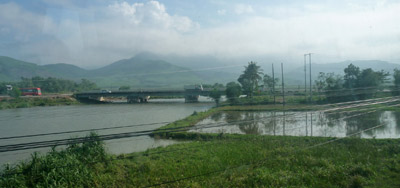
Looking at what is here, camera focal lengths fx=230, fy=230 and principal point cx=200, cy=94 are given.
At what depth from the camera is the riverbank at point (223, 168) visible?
6.59m

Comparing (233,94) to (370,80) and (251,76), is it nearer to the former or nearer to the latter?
(251,76)

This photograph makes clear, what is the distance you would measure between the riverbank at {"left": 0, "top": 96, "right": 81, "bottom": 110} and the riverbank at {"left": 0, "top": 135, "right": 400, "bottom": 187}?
62.9 feet

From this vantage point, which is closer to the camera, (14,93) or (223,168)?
(223,168)

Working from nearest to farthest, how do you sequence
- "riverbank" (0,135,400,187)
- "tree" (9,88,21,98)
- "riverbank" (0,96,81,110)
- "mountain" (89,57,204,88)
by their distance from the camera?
"riverbank" (0,135,400,187) < "tree" (9,88,21,98) < "riverbank" (0,96,81,110) < "mountain" (89,57,204,88)

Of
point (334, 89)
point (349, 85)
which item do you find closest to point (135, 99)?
point (334, 89)

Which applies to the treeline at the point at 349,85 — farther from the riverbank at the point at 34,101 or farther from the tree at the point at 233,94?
the riverbank at the point at 34,101

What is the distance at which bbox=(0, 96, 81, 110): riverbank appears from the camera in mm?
22459

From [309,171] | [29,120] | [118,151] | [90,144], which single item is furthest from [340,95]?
[29,120]

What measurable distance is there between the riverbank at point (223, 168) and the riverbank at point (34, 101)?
62.9 ft

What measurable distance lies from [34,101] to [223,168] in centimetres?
2656

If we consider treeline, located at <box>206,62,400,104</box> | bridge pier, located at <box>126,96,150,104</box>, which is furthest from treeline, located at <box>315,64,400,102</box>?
bridge pier, located at <box>126,96,150,104</box>

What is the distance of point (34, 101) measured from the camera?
26.0 meters

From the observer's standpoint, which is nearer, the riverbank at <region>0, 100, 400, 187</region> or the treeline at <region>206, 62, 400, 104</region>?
the riverbank at <region>0, 100, 400, 187</region>

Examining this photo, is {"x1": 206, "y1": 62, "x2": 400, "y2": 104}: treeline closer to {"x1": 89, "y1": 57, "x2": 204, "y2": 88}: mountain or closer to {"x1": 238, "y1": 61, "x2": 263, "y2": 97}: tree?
{"x1": 238, "y1": 61, "x2": 263, "y2": 97}: tree
